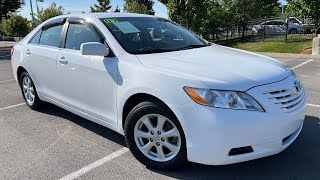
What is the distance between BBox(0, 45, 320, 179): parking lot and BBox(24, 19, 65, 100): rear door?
549 millimetres

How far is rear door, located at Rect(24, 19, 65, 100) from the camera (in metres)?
4.99

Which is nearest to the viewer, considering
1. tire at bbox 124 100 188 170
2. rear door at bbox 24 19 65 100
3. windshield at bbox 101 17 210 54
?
tire at bbox 124 100 188 170

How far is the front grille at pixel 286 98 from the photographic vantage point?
128 inches

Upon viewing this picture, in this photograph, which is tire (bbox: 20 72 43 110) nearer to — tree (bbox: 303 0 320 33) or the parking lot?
the parking lot

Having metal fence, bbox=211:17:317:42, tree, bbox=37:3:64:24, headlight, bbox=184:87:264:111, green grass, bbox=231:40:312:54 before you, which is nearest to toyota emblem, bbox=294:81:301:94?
headlight, bbox=184:87:264:111

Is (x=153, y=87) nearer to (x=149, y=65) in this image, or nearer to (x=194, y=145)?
(x=149, y=65)

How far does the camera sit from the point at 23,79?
6105 mm

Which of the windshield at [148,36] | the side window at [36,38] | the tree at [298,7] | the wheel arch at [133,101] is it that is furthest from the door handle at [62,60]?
the tree at [298,7]

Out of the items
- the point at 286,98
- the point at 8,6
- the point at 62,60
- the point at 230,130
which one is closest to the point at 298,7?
the point at 62,60

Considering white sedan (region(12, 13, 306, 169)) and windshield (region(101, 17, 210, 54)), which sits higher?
windshield (region(101, 17, 210, 54))

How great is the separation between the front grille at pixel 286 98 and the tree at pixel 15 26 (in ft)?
169

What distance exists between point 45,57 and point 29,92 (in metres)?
1.11

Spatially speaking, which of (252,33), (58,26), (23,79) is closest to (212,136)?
(58,26)

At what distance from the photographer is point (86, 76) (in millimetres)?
4273
